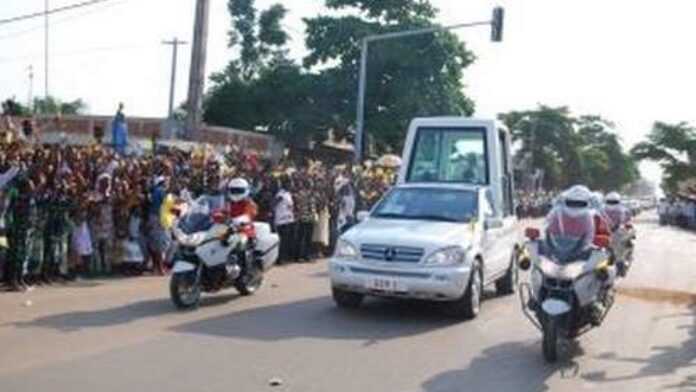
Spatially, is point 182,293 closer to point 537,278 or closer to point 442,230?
point 442,230

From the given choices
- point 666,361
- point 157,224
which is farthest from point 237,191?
point 666,361

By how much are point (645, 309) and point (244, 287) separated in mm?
6004

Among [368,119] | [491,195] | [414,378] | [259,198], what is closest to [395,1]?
[368,119]

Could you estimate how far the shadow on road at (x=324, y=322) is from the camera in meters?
11.7

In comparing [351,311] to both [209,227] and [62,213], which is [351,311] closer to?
[209,227]

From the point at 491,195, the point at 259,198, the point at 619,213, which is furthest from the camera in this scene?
the point at 259,198

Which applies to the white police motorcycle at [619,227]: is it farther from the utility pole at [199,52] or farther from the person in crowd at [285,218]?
the utility pole at [199,52]

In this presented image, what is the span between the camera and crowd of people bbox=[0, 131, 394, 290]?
14.4 metres

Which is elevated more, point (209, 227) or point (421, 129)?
point (421, 129)

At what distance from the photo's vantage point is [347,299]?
551 inches

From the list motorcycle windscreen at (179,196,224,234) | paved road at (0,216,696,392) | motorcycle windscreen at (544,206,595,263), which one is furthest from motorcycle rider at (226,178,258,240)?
motorcycle windscreen at (544,206,595,263)

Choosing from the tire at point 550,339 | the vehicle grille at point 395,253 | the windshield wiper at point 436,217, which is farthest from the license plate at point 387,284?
the tire at point 550,339

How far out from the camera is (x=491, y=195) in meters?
15.9

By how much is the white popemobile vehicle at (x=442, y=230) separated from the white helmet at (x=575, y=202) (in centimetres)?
177
